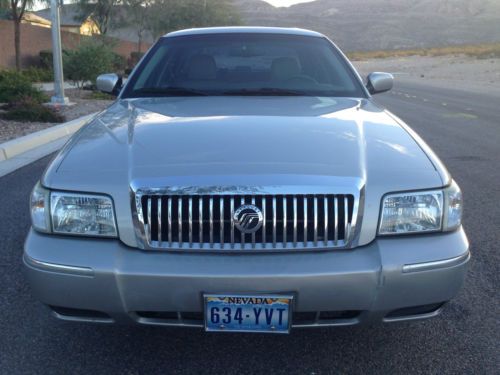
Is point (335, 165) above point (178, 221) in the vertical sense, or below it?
above

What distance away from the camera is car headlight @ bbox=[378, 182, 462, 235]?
2.50 metres

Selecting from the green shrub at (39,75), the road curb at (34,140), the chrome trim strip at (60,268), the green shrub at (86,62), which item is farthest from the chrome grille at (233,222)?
the green shrub at (39,75)

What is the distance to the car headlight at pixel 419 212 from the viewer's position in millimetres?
2504

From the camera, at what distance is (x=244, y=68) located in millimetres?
4238

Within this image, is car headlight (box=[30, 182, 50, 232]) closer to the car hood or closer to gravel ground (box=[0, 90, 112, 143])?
the car hood

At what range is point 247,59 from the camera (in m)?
4.37

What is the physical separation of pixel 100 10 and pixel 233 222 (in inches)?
1564

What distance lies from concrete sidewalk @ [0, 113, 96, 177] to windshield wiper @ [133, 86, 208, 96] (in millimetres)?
2571

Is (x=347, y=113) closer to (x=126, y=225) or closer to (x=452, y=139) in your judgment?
(x=126, y=225)

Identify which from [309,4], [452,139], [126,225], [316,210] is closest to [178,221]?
[126,225]

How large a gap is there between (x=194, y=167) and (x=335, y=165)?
1.98 ft

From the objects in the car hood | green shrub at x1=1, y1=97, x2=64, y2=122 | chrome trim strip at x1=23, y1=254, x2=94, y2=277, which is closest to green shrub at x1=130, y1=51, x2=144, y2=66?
green shrub at x1=1, y1=97, x2=64, y2=122

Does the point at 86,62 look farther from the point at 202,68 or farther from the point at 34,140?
the point at 202,68

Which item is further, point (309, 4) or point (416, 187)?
point (309, 4)
